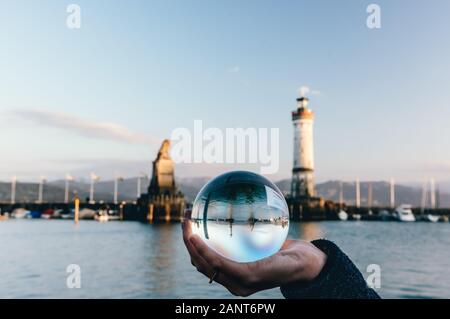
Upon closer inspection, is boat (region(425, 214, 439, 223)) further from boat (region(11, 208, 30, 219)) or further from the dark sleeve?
the dark sleeve

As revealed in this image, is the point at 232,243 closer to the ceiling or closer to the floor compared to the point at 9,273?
closer to the ceiling

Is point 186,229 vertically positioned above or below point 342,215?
above

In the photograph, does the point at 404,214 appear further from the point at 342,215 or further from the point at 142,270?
the point at 142,270

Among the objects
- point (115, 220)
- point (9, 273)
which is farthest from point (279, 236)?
point (115, 220)

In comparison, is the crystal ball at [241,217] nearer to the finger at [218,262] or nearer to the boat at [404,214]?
the finger at [218,262]

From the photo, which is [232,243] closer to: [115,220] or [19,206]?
[115,220]

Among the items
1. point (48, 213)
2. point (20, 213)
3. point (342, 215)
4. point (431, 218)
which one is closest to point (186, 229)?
point (342, 215)

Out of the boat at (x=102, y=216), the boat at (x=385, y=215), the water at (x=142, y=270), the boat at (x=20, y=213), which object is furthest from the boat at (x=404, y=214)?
the boat at (x=20, y=213)
